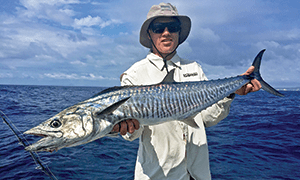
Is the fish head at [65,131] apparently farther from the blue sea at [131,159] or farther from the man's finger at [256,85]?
the blue sea at [131,159]

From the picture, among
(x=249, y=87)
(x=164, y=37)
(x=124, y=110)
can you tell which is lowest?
(x=124, y=110)

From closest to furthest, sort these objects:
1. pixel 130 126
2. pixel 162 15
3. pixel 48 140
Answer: pixel 48 140, pixel 130 126, pixel 162 15

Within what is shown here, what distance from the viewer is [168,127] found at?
272 cm

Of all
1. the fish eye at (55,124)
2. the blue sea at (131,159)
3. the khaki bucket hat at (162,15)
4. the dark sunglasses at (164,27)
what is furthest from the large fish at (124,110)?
the blue sea at (131,159)

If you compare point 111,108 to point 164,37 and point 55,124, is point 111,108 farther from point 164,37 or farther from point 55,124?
point 164,37

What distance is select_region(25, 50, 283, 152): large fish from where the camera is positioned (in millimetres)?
2252

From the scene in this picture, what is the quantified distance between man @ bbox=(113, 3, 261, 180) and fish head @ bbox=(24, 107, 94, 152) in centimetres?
39

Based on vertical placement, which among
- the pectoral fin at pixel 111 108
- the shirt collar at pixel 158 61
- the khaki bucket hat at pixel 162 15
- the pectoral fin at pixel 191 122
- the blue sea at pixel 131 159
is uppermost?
the khaki bucket hat at pixel 162 15

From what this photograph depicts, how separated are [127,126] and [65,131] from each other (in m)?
0.74

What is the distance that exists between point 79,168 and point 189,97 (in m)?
5.28

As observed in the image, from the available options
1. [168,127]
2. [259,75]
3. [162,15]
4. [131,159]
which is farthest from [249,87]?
[131,159]

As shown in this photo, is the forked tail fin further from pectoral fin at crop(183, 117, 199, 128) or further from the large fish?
pectoral fin at crop(183, 117, 199, 128)

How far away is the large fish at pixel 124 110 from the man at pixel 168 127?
0.58ft

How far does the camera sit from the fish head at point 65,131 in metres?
2.18
